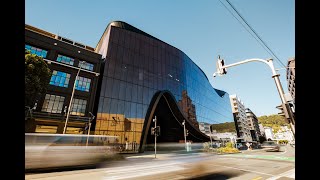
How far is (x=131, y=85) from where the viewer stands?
34.9 meters

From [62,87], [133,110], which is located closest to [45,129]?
[62,87]

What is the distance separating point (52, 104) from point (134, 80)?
15.2 metres

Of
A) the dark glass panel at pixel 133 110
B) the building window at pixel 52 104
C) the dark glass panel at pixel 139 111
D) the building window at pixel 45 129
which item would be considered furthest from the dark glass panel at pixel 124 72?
the building window at pixel 45 129

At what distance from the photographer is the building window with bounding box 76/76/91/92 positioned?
30108mm

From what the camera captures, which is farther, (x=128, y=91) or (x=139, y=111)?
(x=139, y=111)

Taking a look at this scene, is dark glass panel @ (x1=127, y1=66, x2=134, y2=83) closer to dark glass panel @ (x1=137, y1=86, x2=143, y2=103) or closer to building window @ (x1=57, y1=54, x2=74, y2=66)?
dark glass panel @ (x1=137, y1=86, x2=143, y2=103)

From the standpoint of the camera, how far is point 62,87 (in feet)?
93.3

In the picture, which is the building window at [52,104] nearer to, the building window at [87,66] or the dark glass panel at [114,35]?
the building window at [87,66]

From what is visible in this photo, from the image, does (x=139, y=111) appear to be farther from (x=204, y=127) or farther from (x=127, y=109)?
(x=204, y=127)

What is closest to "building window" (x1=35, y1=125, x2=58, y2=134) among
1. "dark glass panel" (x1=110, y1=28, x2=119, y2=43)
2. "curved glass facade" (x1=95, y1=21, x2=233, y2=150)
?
"curved glass facade" (x1=95, y1=21, x2=233, y2=150)

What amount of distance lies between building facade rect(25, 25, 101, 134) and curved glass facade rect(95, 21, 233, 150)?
234cm

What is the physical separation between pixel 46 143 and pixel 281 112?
14.2 meters

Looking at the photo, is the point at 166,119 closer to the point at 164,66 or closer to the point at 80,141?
the point at 164,66
